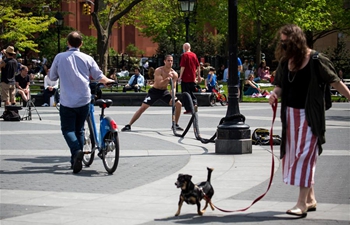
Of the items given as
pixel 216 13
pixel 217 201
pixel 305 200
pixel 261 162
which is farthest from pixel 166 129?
pixel 216 13

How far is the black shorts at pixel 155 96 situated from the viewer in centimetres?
1607

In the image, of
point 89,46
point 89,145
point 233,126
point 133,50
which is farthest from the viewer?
point 133,50

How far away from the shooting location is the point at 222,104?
26.6 meters

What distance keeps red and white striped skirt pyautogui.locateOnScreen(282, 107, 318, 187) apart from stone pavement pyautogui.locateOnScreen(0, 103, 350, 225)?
0.37 meters

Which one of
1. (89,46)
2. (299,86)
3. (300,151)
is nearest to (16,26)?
(89,46)

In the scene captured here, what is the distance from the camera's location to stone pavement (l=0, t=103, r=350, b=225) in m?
7.52

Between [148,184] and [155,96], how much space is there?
22.1 feet

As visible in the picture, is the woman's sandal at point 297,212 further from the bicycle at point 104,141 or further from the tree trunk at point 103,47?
the tree trunk at point 103,47

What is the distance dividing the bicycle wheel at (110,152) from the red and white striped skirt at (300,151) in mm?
3203

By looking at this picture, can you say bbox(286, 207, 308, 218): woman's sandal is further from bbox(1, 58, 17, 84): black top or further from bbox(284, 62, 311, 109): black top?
bbox(1, 58, 17, 84): black top

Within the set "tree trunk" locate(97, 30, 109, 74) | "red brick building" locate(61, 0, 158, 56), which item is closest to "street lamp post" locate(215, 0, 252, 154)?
"tree trunk" locate(97, 30, 109, 74)

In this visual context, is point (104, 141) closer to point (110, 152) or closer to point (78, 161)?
point (110, 152)

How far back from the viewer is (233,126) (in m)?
12.3

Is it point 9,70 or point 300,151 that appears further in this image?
point 9,70
